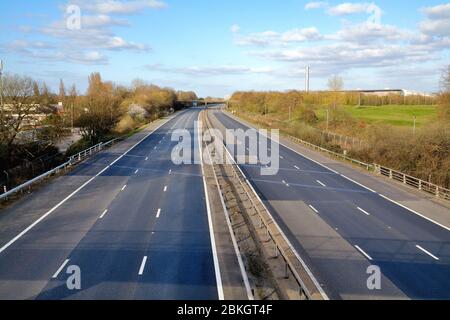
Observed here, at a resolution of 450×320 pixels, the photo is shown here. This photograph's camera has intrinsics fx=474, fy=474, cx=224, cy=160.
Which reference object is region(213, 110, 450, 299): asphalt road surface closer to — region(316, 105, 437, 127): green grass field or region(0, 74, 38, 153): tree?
region(0, 74, 38, 153): tree

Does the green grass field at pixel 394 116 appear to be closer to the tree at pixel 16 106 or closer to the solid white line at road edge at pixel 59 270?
the tree at pixel 16 106

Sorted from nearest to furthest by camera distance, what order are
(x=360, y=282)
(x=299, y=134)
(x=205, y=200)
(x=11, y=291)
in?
(x=11, y=291) < (x=360, y=282) < (x=205, y=200) < (x=299, y=134)

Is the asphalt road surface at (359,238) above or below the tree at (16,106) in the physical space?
below

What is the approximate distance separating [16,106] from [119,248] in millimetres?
27273

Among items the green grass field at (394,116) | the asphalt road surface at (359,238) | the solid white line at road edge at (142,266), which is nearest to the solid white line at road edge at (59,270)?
the solid white line at road edge at (142,266)

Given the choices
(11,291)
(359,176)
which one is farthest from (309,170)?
(11,291)

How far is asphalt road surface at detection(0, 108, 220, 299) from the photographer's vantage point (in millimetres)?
12945

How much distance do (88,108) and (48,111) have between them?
1597cm

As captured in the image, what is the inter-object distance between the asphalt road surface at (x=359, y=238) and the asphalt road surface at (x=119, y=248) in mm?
3666

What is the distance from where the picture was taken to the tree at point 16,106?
37344 millimetres

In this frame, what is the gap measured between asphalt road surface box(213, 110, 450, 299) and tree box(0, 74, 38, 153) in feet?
66.2

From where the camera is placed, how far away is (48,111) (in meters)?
42.4

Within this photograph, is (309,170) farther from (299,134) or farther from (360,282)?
(299,134)

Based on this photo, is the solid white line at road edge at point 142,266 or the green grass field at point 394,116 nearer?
the solid white line at road edge at point 142,266
